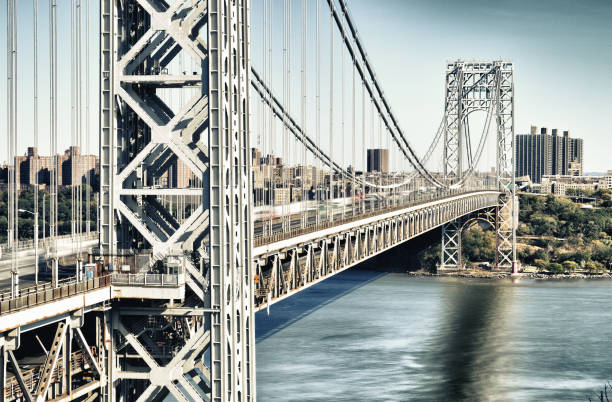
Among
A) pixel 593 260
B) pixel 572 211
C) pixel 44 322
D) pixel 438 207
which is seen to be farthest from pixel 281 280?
pixel 572 211

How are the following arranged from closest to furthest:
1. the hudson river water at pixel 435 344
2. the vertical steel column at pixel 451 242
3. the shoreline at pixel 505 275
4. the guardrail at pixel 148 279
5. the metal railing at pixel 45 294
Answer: the metal railing at pixel 45 294 → the guardrail at pixel 148 279 → the hudson river water at pixel 435 344 → the shoreline at pixel 505 275 → the vertical steel column at pixel 451 242

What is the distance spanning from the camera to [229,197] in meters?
19.5

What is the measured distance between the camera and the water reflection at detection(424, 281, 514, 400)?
39.8m

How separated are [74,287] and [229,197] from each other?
3.72 m

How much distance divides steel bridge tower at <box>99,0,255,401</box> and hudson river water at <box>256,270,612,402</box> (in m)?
15.8

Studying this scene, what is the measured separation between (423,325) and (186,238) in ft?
119

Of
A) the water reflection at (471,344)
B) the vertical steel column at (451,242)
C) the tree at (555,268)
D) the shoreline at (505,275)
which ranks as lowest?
the water reflection at (471,344)

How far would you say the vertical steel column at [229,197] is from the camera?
1922 centimetres

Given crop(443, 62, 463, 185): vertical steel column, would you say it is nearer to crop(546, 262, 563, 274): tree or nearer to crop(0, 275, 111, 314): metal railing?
crop(546, 262, 563, 274): tree

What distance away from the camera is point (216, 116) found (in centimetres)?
1927

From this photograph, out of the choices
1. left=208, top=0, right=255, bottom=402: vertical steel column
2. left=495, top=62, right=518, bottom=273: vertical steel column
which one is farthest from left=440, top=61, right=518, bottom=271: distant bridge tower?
left=208, top=0, right=255, bottom=402: vertical steel column

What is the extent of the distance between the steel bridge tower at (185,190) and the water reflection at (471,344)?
19692 millimetres

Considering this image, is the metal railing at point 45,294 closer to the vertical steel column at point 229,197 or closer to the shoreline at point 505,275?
the vertical steel column at point 229,197

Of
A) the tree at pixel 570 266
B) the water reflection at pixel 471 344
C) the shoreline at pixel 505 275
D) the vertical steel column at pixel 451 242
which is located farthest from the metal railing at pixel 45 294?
the tree at pixel 570 266
